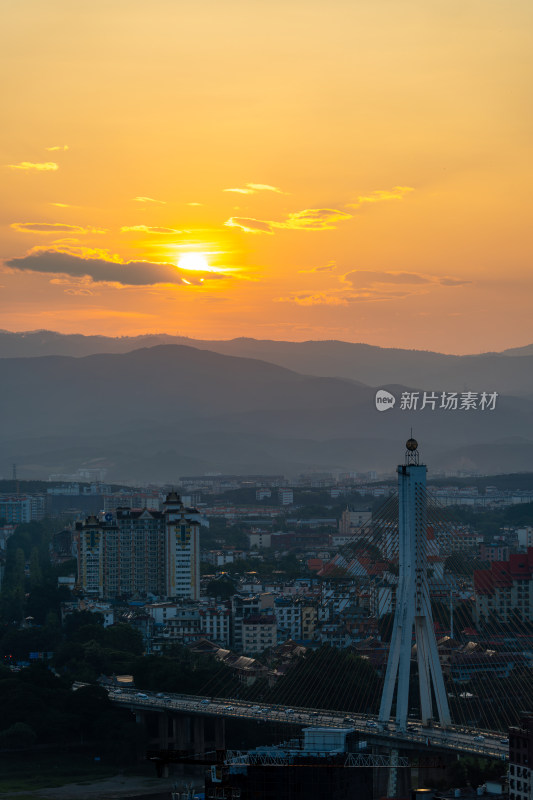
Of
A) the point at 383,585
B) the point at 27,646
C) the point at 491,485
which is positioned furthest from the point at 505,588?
the point at 491,485

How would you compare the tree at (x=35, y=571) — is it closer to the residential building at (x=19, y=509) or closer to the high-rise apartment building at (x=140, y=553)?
the high-rise apartment building at (x=140, y=553)

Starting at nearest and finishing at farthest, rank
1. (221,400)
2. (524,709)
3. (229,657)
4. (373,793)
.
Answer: (373,793)
(524,709)
(229,657)
(221,400)

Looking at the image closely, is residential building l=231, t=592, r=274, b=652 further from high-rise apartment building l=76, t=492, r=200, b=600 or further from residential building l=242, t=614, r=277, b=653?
high-rise apartment building l=76, t=492, r=200, b=600

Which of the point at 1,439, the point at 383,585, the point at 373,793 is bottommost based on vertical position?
the point at 373,793

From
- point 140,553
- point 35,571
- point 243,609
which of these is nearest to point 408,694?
point 243,609

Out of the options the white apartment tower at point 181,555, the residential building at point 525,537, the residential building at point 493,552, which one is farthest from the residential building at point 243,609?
the residential building at point 525,537

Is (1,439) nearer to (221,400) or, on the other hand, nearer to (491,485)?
(221,400)
